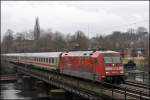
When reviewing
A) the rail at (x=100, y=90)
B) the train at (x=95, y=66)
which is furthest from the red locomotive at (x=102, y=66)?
the rail at (x=100, y=90)

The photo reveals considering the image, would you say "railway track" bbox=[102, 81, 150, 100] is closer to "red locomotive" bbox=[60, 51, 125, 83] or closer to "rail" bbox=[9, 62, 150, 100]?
"rail" bbox=[9, 62, 150, 100]

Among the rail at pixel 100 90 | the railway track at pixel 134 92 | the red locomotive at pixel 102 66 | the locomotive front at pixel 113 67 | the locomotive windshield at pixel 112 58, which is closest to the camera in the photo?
the railway track at pixel 134 92

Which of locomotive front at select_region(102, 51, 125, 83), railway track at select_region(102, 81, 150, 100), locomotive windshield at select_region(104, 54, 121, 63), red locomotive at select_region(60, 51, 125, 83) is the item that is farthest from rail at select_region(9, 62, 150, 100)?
locomotive windshield at select_region(104, 54, 121, 63)

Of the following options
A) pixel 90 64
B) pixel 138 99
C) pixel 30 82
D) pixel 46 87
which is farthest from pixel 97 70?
pixel 30 82

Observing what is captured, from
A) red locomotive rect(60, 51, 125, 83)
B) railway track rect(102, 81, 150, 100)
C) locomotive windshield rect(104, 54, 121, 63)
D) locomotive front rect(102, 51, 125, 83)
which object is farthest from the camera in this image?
locomotive windshield rect(104, 54, 121, 63)

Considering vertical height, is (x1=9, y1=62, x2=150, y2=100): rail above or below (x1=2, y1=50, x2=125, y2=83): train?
below

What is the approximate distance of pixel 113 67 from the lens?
27.7m

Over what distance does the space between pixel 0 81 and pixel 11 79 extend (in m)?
3.59

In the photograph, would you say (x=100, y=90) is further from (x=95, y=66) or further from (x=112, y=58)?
(x=112, y=58)

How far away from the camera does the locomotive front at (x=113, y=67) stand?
27291mm

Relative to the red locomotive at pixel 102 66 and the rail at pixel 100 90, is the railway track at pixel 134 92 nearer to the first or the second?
the rail at pixel 100 90

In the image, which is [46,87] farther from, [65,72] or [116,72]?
[116,72]

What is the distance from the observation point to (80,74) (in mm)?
31875

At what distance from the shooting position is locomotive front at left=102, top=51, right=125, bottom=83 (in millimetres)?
27291
